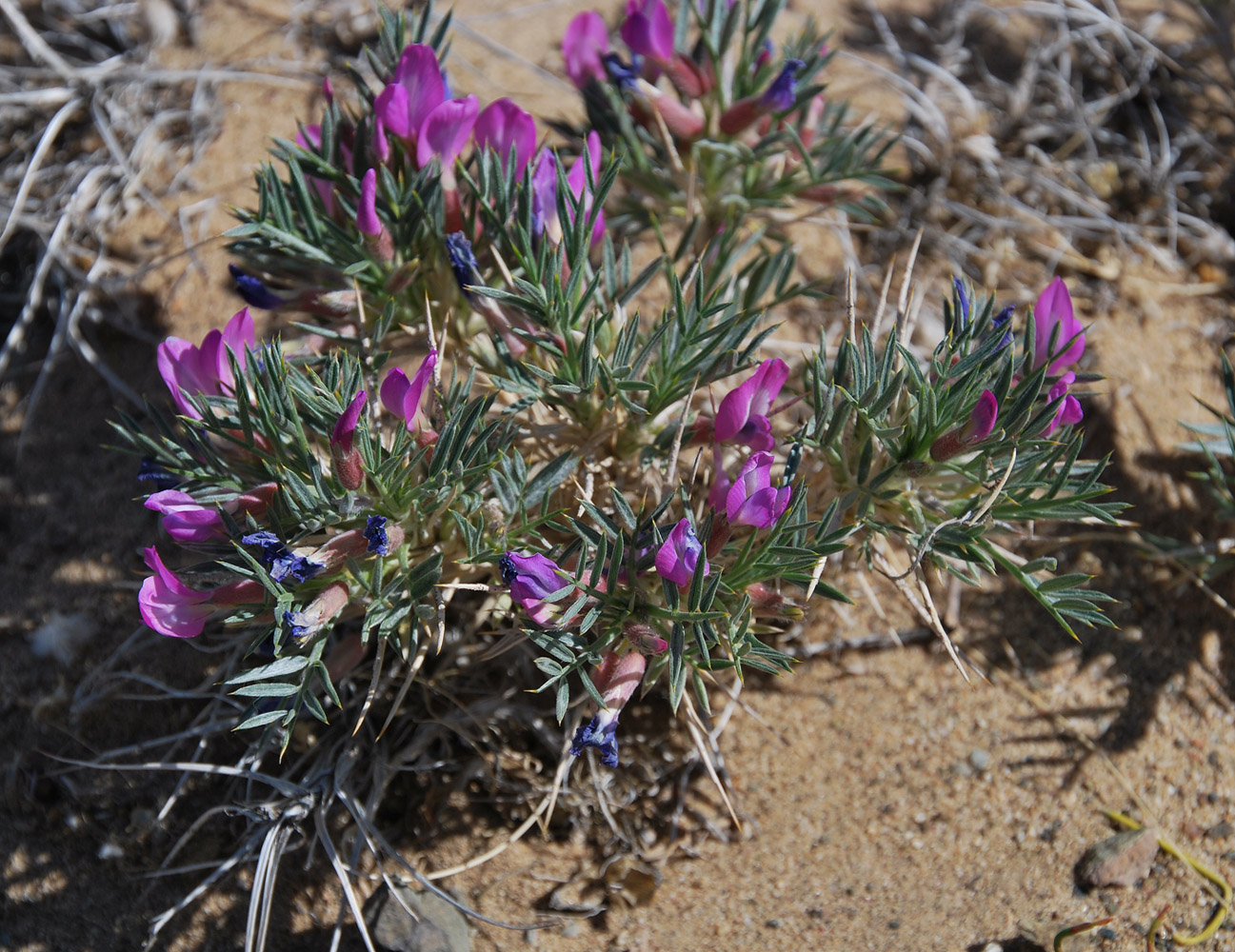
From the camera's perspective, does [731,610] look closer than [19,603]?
Yes

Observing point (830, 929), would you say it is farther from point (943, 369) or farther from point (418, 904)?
point (943, 369)

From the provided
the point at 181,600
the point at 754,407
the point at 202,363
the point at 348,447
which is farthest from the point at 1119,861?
the point at 202,363

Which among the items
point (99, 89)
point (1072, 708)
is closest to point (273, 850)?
point (1072, 708)

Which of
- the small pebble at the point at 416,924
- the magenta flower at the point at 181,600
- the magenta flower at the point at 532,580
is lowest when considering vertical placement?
the small pebble at the point at 416,924

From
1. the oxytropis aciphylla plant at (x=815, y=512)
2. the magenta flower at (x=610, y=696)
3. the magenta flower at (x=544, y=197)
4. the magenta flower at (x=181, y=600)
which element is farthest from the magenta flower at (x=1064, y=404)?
the magenta flower at (x=181, y=600)

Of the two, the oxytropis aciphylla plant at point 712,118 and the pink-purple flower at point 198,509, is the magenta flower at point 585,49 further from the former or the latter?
the pink-purple flower at point 198,509

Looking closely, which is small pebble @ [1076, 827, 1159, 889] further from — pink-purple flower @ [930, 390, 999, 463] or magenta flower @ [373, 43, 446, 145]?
magenta flower @ [373, 43, 446, 145]

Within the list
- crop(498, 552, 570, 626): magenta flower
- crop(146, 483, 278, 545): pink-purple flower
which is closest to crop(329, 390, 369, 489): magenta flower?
crop(146, 483, 278, 545): pink-purple flower
